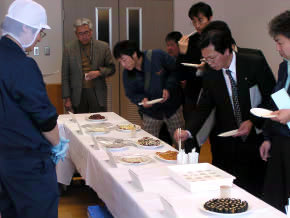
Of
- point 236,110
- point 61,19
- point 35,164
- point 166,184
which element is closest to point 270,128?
point 236,110

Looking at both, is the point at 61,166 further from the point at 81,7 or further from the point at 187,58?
the point at 81,7

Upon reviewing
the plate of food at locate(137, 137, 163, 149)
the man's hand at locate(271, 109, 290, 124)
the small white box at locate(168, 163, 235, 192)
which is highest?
the man's hand at locate(271, 109, 290, 124)

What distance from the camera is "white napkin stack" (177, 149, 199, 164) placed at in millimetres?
2096

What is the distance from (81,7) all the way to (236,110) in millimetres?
3421

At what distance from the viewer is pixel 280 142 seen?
215 centimetres

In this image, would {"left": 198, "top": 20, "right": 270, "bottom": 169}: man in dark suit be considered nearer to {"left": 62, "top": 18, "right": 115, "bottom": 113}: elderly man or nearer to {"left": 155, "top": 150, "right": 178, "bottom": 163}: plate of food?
{"left": 155, "top": 150, "right": 178, "bottom": 163}: plate of food

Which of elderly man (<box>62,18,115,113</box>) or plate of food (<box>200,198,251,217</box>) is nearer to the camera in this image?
plate of food (<box>200,198,251,217</box>)

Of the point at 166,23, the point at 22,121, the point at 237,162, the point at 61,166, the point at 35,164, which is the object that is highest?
the point at 166,23

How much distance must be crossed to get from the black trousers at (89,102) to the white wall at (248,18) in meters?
1.79

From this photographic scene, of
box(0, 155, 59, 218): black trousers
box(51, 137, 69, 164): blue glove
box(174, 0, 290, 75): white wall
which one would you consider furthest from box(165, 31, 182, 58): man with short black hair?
box(0, 155, 59, 218): black trousers

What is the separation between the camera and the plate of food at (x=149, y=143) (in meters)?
2.57

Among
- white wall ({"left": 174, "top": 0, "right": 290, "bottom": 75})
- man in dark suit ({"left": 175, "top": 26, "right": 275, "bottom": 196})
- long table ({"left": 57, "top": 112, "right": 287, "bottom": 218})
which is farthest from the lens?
white wall ({"left": 174, "top": 0, "right": 290, "bottom": 75})

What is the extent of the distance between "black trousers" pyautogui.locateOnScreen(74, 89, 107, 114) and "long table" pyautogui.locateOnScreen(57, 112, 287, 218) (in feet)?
5.25

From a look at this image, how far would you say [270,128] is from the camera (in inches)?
88.7
